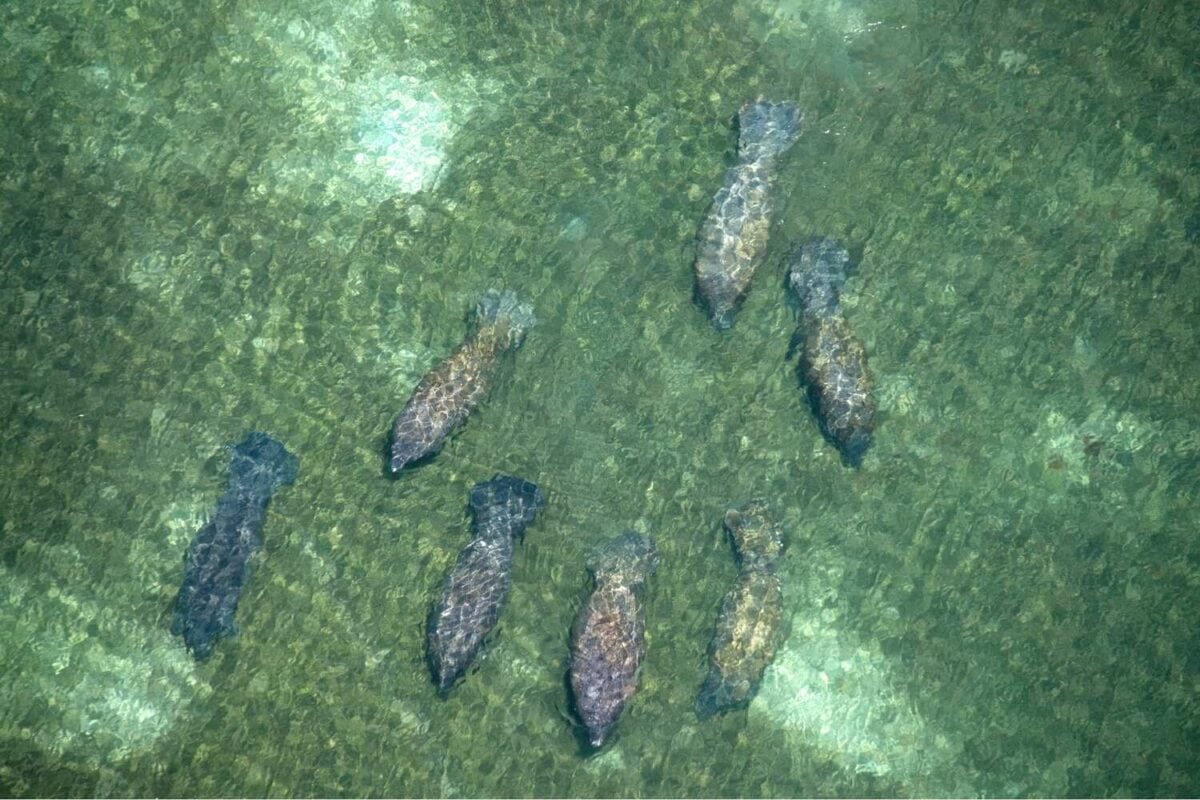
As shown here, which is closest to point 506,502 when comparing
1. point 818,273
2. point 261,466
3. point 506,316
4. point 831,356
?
point 506,316

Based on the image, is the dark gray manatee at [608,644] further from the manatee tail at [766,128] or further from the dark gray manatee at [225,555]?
the manatee tail at [766,128]

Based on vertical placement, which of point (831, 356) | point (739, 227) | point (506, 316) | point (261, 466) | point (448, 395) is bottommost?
point (261, 466)

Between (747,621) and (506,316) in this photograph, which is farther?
(506,316)

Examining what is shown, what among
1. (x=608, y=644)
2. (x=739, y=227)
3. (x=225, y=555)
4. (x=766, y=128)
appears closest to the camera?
(x=608, y=644)

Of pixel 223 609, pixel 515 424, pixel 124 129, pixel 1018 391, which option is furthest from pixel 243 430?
pixel 1018 391

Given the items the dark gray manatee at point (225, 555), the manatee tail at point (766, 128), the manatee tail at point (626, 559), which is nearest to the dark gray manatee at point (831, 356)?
the manatee tail at point (766, 128)

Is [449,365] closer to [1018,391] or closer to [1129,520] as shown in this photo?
[1018,391]

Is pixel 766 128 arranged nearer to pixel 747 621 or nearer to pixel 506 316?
pixel 506 316
